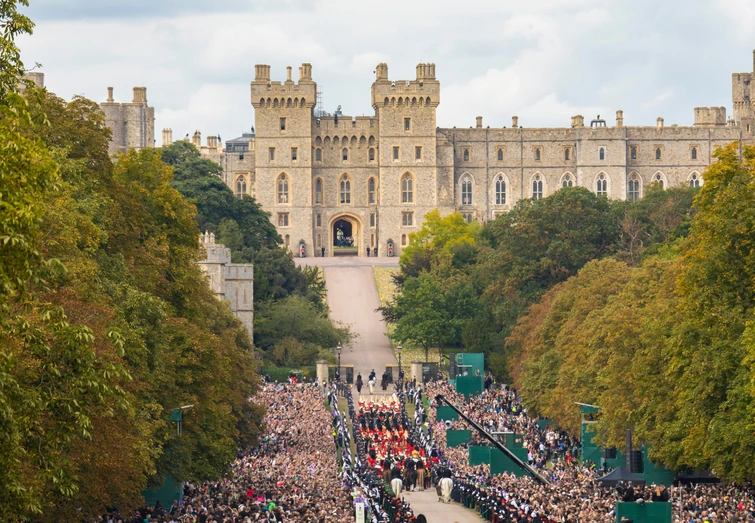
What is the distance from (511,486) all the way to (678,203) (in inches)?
1541

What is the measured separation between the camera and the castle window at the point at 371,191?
98938 mm

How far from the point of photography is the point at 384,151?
97.6 metres

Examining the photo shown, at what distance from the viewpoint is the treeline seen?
100 feet

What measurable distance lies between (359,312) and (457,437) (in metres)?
36.1

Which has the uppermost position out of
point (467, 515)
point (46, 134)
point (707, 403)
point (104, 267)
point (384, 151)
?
point (384, 151)

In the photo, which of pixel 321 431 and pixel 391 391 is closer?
pixel 321 431

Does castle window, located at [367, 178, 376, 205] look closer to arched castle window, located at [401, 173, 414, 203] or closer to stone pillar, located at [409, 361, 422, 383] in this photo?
arched castle window, located at [401, 173, 414, 203]

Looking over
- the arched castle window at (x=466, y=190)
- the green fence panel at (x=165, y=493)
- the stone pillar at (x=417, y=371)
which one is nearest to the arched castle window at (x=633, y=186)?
the arched castle window at (x=466, y=190)

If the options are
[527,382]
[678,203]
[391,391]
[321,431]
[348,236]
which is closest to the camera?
[321,431]

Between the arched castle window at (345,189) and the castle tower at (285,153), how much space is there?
253cm

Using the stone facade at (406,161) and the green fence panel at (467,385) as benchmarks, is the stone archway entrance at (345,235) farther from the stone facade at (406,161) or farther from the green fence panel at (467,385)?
the green fence panel at (467,385)

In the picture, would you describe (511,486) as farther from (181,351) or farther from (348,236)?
(348,236)

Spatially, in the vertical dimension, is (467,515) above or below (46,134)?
below

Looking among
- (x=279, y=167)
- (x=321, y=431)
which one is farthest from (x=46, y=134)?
(x=279, y=167)
